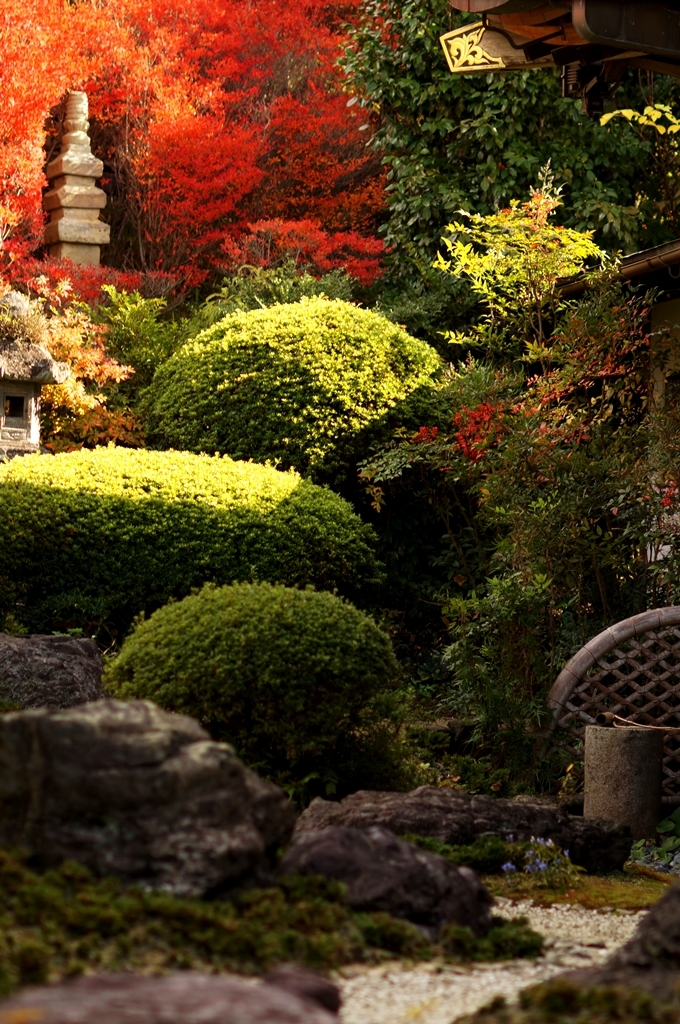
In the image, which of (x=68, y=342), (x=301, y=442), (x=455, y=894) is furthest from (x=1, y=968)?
(x=68, y=342)

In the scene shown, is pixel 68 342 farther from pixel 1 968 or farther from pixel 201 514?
pixel 1 968

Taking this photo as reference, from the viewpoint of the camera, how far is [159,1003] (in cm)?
223

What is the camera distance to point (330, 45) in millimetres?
16797

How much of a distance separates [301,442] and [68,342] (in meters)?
2.73

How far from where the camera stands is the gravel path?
2.81 m

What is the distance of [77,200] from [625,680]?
1111 cm

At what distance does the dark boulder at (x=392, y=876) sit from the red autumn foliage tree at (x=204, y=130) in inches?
453

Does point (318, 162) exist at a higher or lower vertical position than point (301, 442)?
higher

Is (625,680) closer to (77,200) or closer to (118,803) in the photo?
(118,803)

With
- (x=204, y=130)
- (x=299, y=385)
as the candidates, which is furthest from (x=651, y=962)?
(x=204, y=130)

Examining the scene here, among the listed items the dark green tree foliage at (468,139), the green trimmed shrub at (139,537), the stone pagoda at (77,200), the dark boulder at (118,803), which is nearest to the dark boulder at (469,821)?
the dark boulder at (118,803)

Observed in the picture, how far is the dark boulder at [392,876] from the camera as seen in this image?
3.34 meters

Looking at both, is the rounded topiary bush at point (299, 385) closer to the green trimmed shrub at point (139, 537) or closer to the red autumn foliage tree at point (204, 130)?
the green trimmed shrub at point (139, 537)

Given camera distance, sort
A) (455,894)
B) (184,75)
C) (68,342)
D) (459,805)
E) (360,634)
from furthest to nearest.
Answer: (184,75) < (68,342) < (360,634) < (459,805) < (455,894)
